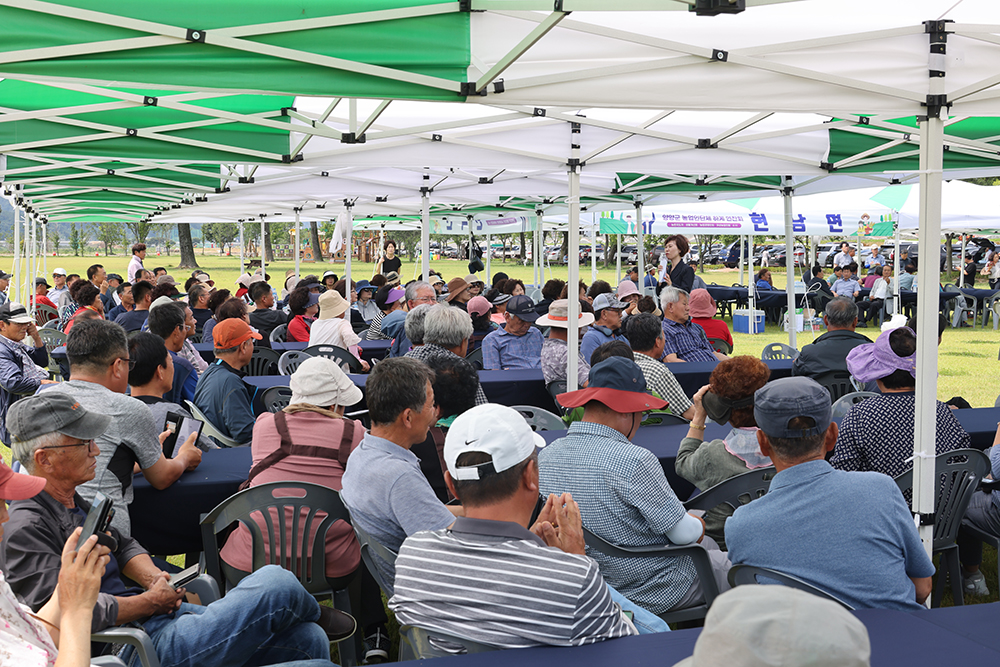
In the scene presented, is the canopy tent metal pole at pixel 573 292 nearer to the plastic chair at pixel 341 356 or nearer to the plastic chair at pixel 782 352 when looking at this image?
the plastic chair at pixel 341 356

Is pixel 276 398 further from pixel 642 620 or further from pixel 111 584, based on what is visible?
pixel 642 620

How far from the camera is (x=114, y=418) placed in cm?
309

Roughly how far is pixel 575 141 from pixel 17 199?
8.75 m

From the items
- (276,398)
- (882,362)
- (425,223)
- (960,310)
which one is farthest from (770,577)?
(960,310)

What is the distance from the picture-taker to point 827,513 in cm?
227

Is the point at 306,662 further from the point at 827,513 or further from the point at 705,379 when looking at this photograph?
the point at 705,379

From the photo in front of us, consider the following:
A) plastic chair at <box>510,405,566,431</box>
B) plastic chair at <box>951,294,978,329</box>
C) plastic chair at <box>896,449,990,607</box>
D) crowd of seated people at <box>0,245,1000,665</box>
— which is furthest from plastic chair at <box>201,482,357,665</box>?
plastic chair at <box>951,294,978,329</box>

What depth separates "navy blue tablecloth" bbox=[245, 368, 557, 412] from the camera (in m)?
6.06

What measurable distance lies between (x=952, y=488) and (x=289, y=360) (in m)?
5.09

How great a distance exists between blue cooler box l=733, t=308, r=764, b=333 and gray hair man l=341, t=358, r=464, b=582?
14348 millimetres

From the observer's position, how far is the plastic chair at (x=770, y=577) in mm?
2277

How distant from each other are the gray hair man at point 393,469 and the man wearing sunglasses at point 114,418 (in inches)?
36.6

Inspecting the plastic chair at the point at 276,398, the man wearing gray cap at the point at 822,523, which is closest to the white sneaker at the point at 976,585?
the man wearing gray cap at the point at 822,523

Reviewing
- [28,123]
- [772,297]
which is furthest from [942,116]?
[772,297]
